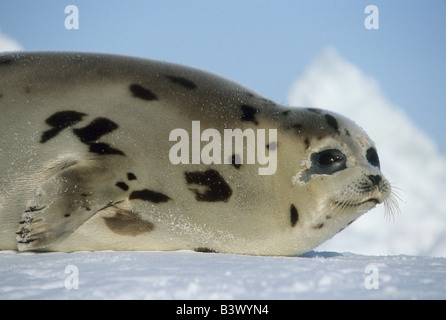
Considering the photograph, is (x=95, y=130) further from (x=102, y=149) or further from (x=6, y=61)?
(x=6, y=61)

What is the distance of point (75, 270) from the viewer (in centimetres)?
275

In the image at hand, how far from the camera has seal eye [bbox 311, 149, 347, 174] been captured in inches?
154

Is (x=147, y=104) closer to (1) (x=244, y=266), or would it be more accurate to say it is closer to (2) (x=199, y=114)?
(2) (x=199, y=114)

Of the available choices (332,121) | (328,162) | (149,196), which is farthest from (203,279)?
(332,121)

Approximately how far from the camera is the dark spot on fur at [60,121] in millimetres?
3711

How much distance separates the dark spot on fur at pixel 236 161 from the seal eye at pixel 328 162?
24.4 inches

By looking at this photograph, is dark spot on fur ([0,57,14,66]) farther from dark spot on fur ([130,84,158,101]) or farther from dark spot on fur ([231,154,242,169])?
dark spot on fur ([231,154,242,169])

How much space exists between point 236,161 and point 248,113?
0.45m

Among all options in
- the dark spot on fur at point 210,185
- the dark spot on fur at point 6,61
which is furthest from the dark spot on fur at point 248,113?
the dark spot on fur at point 6,61

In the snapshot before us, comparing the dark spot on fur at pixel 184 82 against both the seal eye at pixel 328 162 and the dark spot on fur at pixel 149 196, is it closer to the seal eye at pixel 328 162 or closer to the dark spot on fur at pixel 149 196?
the dark spot on fur at pixel 149 196

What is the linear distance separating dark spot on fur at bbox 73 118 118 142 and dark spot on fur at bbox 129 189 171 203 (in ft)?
1.75

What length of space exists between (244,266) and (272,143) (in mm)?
1315

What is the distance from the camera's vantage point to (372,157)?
4.19 metres

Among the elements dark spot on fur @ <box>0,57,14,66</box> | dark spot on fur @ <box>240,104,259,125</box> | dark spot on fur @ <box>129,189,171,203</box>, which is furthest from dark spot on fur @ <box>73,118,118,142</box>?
dark spot on fur @ <box>240,104,259,125</box>
